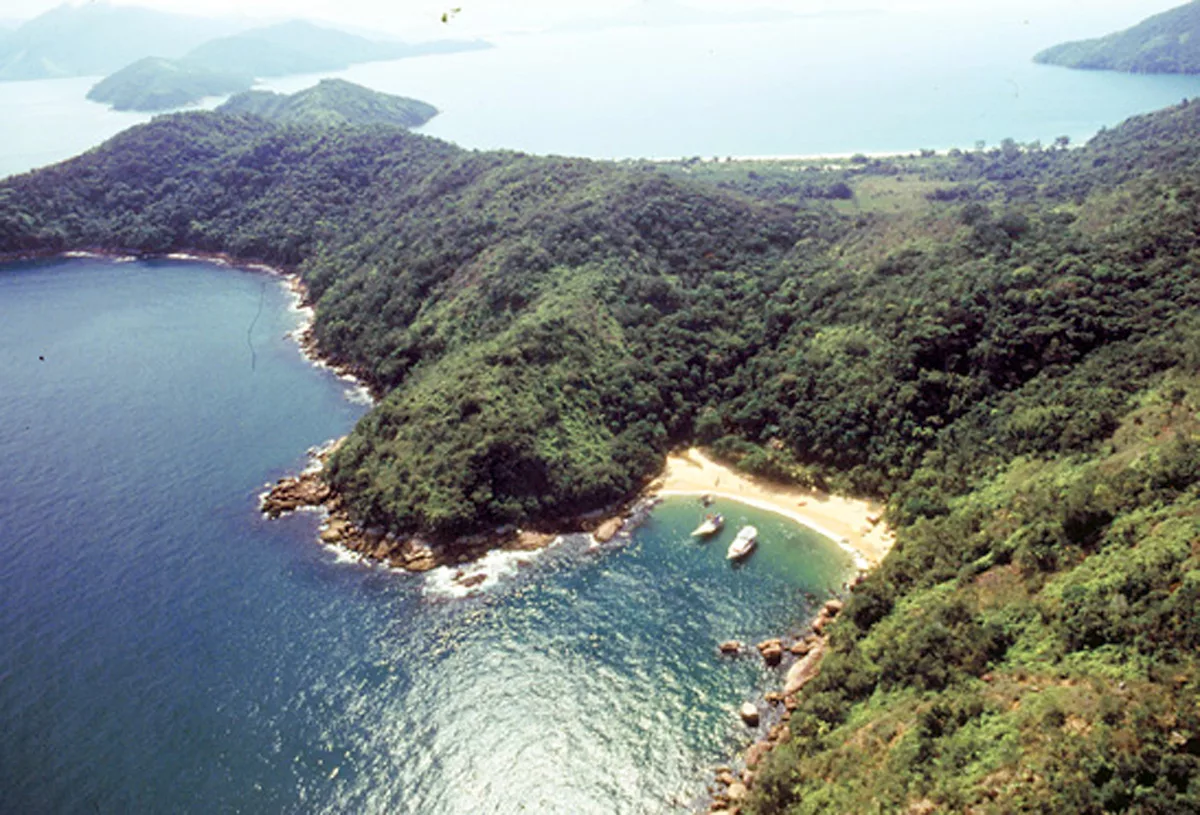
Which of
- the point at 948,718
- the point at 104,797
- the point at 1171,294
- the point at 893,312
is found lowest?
the point at 104,797

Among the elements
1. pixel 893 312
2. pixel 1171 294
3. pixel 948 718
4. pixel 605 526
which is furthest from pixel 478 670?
pixel 1171 294

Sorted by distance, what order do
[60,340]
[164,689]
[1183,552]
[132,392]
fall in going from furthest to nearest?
[60,340] → [132,392] → [164,689] → [1183,552]

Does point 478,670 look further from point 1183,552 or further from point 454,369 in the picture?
point 1183,552

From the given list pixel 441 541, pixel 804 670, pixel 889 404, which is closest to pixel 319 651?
pixel 441 541

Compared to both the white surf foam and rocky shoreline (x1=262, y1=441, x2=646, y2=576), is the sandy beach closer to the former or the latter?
rocky shoreline (x1=262, y1=441, x2=646, y2=576)

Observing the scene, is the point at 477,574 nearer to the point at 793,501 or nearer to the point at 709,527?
the point at 709,527

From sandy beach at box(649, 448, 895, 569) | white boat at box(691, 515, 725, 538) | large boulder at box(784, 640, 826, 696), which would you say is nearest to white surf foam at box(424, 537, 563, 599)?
white boat at box(691, 515, 725, 538)
